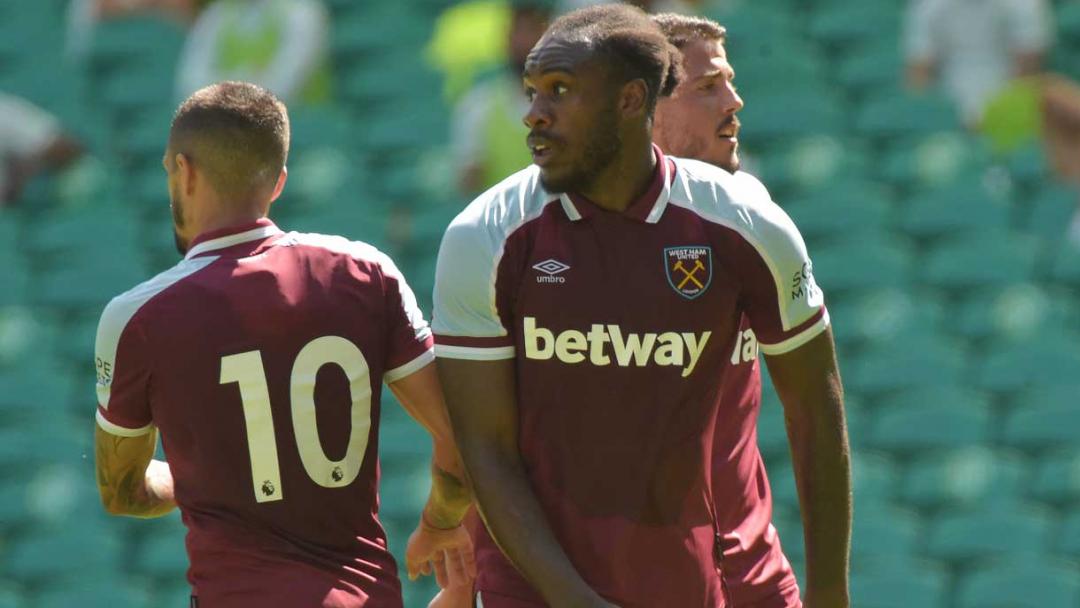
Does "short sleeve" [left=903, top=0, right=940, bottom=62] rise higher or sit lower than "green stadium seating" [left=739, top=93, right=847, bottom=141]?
higher

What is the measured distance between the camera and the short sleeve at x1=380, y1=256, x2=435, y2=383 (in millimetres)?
3293

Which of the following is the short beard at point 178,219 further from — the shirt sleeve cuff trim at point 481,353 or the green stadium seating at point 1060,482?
the green stadium seating at point 1060,482

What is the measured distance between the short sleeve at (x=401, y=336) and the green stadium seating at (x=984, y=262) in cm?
437

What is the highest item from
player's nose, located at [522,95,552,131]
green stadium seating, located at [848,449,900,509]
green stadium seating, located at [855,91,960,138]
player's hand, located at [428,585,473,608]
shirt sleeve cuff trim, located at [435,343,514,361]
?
player's nose, located at [522,95,552,131]

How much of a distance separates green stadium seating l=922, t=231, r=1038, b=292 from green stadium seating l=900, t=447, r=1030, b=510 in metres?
0.79

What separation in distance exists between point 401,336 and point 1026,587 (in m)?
3.79

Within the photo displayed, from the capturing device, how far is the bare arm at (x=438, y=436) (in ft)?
10.9

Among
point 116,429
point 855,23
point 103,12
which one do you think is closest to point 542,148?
point 116,429

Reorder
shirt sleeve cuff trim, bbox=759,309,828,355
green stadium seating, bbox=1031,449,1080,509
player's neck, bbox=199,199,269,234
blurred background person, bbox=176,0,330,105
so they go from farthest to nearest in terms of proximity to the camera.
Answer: blurred background person, bbox=176,0,330,105 → green stadium seating, bbox=1031,449,1080,509 → player's neck, bbox=199,199,269,234 → shirt sleeve cuff trim, bbox=759,309,828,355

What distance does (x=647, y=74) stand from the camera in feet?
9.53

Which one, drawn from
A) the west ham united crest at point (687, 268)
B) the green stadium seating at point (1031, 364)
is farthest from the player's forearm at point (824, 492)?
the green stadium seating at point (1031, 364)

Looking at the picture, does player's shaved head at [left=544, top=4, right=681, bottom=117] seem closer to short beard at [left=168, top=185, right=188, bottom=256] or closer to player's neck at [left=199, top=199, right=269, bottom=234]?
player's neck at [left=199, top=199, right=269, bottom=234]

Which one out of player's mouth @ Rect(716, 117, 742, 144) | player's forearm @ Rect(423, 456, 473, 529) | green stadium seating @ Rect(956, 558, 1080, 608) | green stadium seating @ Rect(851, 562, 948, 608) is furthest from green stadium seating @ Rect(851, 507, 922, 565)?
player's forearm @ Rect(423, 456, 473, 529)

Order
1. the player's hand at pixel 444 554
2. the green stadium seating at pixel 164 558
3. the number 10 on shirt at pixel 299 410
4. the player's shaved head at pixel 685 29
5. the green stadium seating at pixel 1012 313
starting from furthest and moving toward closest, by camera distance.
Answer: the green stadium seating at pixel 1012 313
the green stadium seating at pixel 164 558
the player's shaved head at pixel 685 29
the player's hand at pixel 444 554
the number 10 on shirt at pixel 299 410
